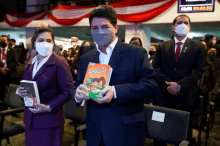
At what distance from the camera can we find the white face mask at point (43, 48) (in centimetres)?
155

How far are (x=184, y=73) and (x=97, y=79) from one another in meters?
1.27

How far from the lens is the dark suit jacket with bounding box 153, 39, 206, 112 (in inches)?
73.9

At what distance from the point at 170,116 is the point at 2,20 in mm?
13091

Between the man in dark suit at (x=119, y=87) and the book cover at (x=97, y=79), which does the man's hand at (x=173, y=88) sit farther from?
the book cover at (x=97, y=79)

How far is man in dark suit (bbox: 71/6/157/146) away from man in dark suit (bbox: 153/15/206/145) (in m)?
0.93

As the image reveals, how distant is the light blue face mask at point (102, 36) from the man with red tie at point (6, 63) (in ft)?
12.2

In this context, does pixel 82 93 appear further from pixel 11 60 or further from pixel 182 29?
pixel 11 60

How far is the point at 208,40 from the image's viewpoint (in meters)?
3.46

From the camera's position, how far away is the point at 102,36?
1.01 meters

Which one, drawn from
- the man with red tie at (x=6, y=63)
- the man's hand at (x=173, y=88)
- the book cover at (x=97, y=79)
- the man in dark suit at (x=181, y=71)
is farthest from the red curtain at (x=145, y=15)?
the book cover at (x=97, y=79)

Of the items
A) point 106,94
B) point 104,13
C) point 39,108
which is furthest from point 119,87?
point 39,108

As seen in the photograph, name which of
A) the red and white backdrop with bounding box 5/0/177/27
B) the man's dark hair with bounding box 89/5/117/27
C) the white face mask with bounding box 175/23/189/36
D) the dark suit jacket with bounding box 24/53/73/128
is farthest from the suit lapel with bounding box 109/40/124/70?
the red and white backdrop with bounding box 5/0/177/27

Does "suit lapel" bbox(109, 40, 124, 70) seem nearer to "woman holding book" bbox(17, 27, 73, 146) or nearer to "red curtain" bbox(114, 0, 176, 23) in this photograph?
"woman holding book" bbox(17, 27, 73, 146)

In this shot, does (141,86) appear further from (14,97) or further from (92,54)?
(14,97)
